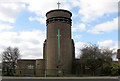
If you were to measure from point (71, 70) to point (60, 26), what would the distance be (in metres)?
13.2

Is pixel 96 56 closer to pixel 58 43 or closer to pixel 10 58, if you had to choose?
A: pixel 58 43

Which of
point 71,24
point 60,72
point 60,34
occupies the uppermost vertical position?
point 71,24

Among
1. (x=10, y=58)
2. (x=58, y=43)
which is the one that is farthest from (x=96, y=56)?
(x=10, y=58)

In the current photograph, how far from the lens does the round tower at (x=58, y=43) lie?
138ft

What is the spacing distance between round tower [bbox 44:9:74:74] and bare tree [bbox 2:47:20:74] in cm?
914

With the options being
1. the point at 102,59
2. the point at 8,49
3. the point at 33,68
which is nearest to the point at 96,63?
the point at 102,59

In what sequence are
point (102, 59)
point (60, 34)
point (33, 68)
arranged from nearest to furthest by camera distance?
point (102, 59) → point (60, 34) → point (33, 68)

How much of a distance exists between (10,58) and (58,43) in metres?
14.1

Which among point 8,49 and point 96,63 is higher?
point 8,49

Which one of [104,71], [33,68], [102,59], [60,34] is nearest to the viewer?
[102,59]

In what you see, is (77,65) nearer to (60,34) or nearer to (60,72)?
(60,72)

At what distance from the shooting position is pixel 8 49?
138 ft

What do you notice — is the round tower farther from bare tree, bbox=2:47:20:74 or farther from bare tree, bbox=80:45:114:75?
bare tree, bbox=2:47:20:74

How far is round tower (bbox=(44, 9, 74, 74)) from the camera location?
4219 centimetres
